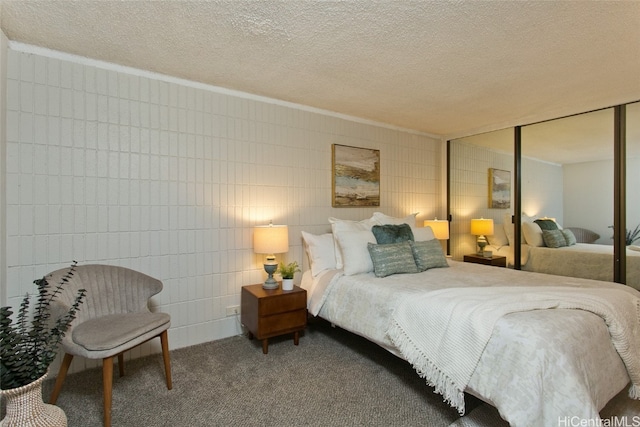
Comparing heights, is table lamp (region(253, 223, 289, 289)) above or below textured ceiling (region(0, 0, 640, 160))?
below

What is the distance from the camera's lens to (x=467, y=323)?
1758 mm

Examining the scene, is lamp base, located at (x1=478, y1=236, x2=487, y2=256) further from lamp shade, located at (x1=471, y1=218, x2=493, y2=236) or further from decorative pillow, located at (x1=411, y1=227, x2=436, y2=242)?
decorative pillow, located at (x1=411, y1=227, x2=436, y2=242)

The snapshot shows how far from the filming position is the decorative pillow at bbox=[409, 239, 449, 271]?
3016 mm

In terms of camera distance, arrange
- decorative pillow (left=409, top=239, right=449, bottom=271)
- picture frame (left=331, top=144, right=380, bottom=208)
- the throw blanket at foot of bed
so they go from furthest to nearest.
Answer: picture frame (left=331, top=144, right=380, bottom=208)
decorative pillow (left=409, top=239, right=449, bottom=271)
the throw blanket at foot of bed

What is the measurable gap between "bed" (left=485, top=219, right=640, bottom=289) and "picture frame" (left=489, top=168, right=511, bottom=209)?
268mm

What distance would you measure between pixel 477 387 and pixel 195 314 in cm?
227

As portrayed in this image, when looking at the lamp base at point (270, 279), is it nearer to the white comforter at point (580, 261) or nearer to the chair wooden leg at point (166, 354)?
the chair wooden leg at point (166, 354)

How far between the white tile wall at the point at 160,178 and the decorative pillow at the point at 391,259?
0.92m

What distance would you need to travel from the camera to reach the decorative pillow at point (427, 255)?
3016mm

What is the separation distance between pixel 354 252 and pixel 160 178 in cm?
178

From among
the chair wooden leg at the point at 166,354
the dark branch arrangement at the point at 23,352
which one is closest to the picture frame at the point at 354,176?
the chair wooden leg at the point at 166,354

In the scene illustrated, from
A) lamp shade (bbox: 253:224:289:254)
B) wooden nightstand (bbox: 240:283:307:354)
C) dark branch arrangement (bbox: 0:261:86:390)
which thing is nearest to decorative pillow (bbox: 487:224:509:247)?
wooden nightstand (bbox: 240:283:307:354)

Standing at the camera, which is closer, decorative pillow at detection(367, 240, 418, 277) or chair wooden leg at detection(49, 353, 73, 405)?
chair wooden leg at detection(49, 353, 73, 405)

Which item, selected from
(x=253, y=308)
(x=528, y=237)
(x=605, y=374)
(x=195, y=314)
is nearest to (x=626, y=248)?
(x=528, y=237)
